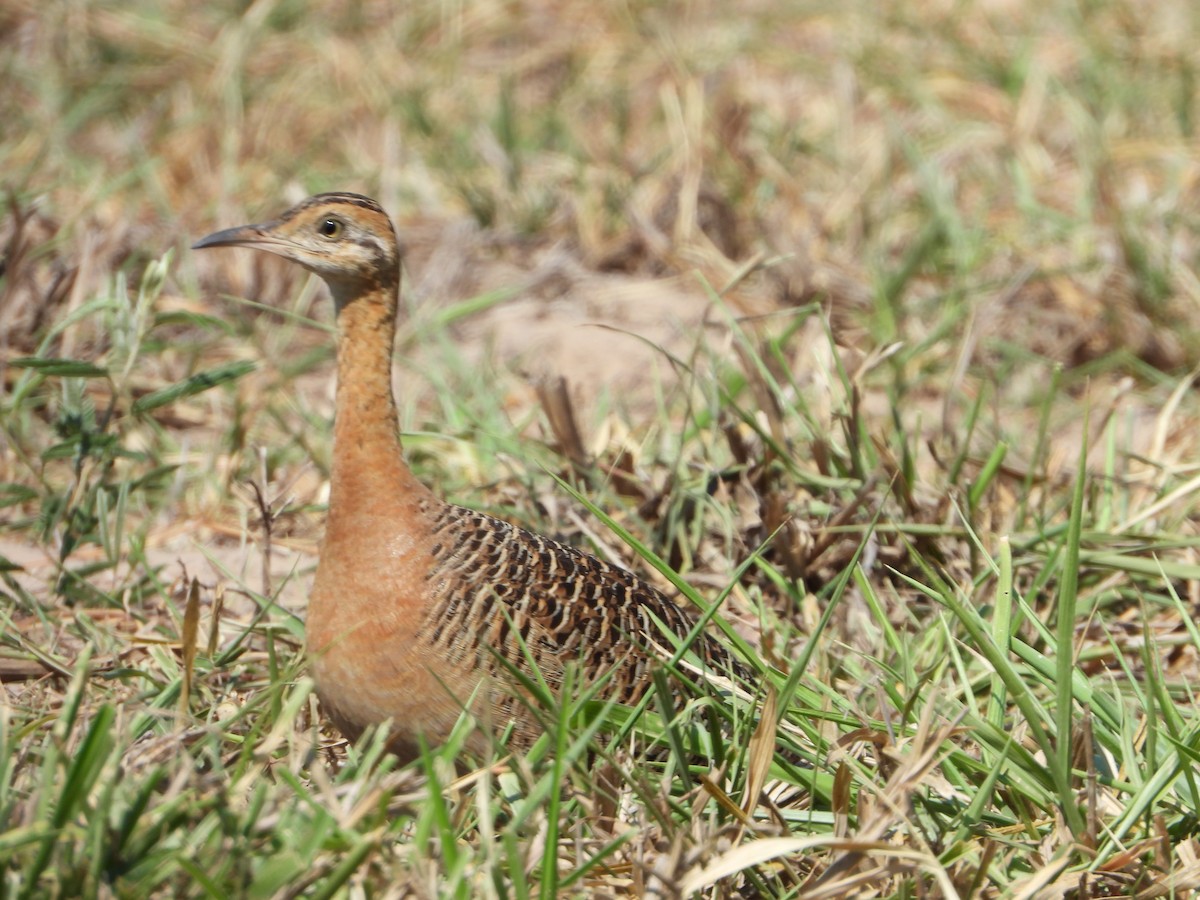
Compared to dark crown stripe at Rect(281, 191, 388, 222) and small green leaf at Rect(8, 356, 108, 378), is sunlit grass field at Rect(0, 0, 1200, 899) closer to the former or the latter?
small green leaf at Rect(8, 356, 108, 378)

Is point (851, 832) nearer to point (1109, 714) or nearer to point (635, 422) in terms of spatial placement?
point (1109, 714)

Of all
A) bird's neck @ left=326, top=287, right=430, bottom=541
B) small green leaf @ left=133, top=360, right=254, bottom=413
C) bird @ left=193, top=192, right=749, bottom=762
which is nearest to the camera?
bird @ left=193, top=192, right=749, bottom=762

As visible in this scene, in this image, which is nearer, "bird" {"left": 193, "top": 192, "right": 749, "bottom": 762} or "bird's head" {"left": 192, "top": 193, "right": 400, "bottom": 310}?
"bird" {"left": 193, "top": 192, "right": 749, "bottom": 762}

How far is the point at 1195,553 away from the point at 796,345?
1693mm

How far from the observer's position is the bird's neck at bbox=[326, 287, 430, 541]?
9.78ft

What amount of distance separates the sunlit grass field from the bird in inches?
5.0

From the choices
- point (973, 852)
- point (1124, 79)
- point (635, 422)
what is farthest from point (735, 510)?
point (1124, 79)

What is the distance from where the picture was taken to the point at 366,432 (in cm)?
303

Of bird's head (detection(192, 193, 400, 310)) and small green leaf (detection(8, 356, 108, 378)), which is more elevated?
bird's head (detection(192, 193, 400, 310))

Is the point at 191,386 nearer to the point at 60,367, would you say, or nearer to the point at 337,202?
the point at 60,367

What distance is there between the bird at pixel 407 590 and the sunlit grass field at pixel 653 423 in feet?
0.41

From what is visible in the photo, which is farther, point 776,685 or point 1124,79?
point 1124,79

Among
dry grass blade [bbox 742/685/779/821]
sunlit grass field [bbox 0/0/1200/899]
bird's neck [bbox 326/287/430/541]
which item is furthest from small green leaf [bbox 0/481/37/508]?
dry grass blade [bbox 742/685/779/821]

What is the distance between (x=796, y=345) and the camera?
17.3 ft
